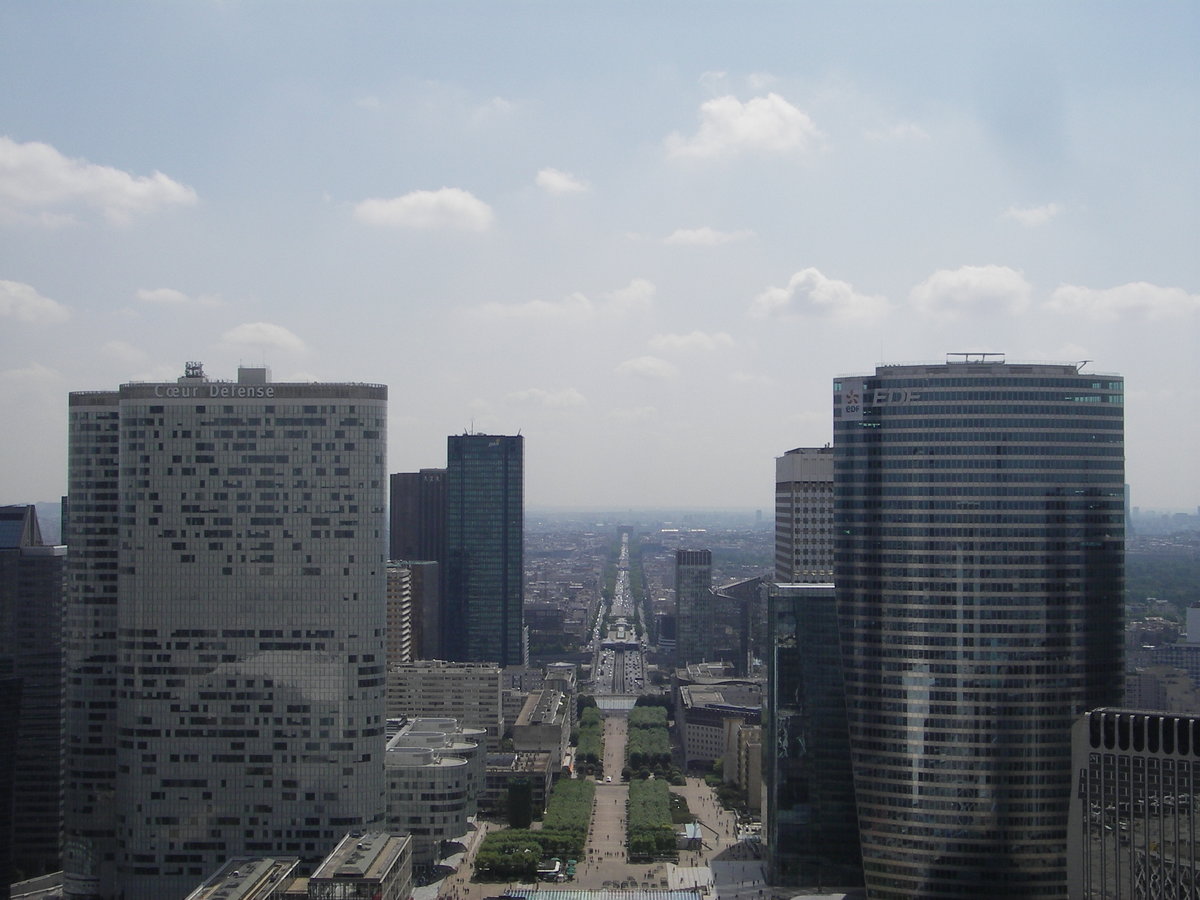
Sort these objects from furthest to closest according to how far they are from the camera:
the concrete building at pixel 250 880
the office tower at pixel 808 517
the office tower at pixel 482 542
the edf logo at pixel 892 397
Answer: the office tower at pixel 482 542 < the office tower at pixel 808 517 < the edf logo at pixel 892 397 < the concrete building at pixel 250 880

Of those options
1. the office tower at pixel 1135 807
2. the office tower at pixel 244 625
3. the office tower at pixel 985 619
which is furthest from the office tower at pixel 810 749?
the office tower at pixel 244 625

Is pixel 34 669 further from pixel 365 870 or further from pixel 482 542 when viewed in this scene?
pixel 482 542

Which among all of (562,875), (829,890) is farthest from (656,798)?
(829,890)

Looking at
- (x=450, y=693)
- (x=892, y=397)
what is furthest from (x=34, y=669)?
(x=892, y=397)

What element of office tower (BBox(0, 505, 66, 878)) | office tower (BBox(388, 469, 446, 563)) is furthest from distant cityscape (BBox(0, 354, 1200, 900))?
office tower (BBox(388, 469, 446, 563))

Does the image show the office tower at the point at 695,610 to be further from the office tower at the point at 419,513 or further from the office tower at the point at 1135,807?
the office tower at the point at 1135,807

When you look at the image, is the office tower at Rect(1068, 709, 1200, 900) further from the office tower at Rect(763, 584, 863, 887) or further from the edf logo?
the edf logo

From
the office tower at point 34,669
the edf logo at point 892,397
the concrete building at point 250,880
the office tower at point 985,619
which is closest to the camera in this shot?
the concrete building at point 250,880
